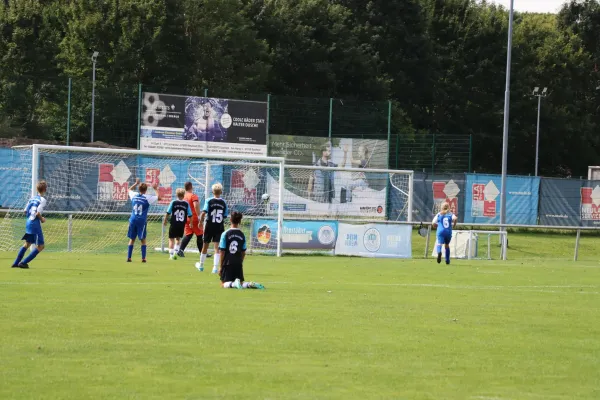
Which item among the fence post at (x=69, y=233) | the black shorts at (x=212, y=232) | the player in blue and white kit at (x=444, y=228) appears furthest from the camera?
the fence post at (x=69, y=233)

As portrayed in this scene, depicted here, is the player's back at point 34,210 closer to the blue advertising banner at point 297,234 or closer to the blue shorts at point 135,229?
the blue shorts at point 135,229

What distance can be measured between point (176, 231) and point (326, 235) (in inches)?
269

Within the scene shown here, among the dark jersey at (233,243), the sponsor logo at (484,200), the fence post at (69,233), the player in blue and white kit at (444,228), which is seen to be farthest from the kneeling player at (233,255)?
the sponsor logo at (484,200)

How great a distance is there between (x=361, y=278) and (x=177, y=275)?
3819 mm

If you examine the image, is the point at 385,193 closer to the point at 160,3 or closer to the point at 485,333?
the point at 485,333

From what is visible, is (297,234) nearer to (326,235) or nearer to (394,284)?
(326,235)

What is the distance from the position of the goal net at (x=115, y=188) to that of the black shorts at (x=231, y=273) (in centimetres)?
1290

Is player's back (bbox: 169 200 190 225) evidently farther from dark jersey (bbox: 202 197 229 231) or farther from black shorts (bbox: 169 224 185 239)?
dark jersey (bbox: 202 197 229 231)

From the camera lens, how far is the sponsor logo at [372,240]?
3256 cm

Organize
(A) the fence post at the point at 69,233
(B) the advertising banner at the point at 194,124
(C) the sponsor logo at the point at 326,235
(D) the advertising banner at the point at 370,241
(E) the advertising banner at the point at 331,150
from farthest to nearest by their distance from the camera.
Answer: (E) the advertising banner at the point at 331,150
(B) the advertising banner at the point at 194,124
(D) the advertising banner at the point at 370,241
(C) the sponsor logo at the point at 326,235
(A) the fence post at the point at 69,233

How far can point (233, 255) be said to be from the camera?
17.5m

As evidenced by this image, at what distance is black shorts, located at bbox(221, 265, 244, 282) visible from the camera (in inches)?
703

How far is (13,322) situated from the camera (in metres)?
12.2

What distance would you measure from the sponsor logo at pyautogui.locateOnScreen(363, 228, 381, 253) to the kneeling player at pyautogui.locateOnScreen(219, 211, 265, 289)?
48.1ft
